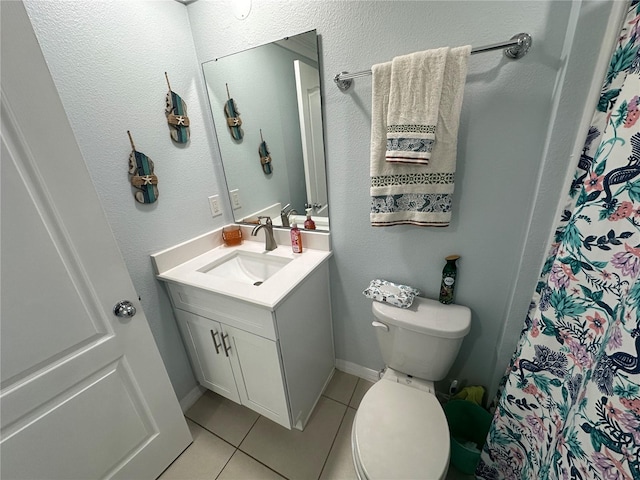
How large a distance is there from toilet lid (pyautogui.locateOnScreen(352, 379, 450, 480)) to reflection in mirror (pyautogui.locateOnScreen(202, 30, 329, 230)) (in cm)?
86

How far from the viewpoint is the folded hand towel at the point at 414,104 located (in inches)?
32.7

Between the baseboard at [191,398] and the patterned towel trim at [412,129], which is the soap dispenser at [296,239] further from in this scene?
the baseboard at [191,398]

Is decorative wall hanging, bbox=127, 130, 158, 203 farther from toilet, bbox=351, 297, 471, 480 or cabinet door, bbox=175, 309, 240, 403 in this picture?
toilet, bbox=351, 297, 471, 480

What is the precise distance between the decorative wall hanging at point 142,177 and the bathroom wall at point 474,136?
666mm

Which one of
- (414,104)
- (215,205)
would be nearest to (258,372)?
(215,205)

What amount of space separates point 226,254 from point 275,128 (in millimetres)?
773

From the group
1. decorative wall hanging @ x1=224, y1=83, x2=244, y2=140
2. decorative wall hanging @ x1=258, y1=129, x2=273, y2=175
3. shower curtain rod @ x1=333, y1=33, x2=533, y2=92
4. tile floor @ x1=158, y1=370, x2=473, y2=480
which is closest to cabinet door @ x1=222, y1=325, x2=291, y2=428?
tile floor @ x1=158, y1=370, x2=473, y2=480

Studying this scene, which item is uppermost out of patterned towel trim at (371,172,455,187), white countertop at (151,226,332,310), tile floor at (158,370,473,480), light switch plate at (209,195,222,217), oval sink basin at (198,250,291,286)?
patterned towel trim at (371,172,455,187)

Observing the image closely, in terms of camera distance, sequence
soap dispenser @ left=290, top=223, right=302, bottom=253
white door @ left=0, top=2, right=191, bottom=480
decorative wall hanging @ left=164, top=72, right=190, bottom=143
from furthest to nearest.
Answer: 1. soap dispenser @ left=290, top=223, right=302, bottom=253
2. decorative wall hanging @ left=164, top=72, right=190, bottom=143
3. white door @ left=0, top=2, right=191, bottom=480

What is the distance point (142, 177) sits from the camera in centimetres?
114

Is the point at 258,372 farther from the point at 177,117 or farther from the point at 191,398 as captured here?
the point at 177,117

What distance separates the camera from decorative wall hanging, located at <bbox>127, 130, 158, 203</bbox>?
111cm

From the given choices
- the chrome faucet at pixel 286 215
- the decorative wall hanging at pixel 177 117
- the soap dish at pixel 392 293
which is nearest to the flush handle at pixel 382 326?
the soap dish at pixel 392 293

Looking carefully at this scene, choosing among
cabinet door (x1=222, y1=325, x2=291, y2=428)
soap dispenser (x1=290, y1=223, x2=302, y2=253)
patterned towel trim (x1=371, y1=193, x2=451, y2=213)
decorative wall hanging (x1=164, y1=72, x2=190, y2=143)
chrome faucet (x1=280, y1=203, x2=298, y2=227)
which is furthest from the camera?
chrome faucet (x1=280, y1=203, x2=298, y2=227)
